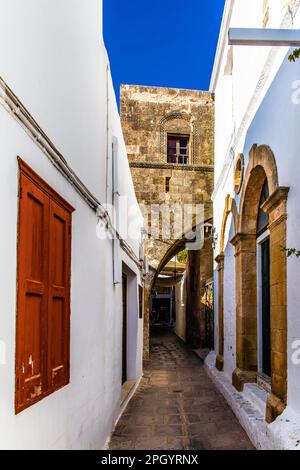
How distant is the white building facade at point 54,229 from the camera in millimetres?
1959

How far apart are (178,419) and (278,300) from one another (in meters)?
2.36

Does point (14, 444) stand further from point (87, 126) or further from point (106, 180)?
point (106, 180)

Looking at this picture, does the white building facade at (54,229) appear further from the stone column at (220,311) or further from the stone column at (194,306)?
the stone column at (194,306)

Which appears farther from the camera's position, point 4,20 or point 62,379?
point 62,379

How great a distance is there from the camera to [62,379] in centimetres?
276

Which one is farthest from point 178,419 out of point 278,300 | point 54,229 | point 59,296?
point 54,229

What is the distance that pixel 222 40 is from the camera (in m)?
8.50

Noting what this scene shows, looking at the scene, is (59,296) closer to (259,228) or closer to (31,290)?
(31,290)

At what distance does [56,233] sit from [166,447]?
2.91 m

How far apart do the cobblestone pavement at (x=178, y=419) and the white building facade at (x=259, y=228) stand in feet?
0.74

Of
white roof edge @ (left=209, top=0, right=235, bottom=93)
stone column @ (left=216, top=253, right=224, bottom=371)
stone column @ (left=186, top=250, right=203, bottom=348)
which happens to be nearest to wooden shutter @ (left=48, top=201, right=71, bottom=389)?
stone column @ (left=216, top=253, right=224, bottom=371)
